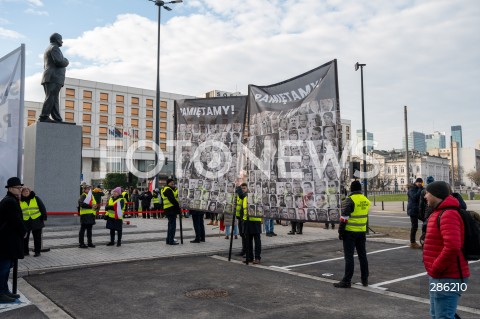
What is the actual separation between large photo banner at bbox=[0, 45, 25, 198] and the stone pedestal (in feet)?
23.2

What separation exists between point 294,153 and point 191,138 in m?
3.92

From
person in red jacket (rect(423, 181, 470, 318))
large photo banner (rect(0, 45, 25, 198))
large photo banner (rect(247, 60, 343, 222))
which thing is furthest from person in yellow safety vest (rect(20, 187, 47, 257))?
person in red jacket (rect(423, 181, 470, 318))

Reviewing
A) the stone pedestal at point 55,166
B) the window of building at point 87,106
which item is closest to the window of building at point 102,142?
the window of building at point 87,106

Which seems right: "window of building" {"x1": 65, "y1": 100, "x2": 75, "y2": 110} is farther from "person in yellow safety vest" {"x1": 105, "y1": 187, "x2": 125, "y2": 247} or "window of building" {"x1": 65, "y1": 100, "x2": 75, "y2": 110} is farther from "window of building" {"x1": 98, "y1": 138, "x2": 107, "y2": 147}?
"person in yellow safety vest" {"x1": 105, "y1": 187, "x2": 125, "y2": 247}

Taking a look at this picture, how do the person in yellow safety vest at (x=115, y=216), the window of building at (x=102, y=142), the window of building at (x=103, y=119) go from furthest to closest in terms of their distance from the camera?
the window of building at (x=103, y=119) < the window of building at (x=102, y=142) < the person in yellow safety vest at (x=115, y=216)

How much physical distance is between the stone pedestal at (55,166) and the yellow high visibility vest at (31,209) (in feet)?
15.9

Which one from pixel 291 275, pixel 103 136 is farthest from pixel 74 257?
pixel 103 136

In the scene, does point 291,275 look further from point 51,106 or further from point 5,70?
point 51,106

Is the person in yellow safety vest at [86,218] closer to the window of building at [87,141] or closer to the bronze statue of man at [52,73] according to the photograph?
the bronze statue of man at [52,73]

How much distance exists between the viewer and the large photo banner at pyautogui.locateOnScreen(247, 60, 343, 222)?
7.78 m


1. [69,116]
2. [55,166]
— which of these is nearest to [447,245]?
[55,166]

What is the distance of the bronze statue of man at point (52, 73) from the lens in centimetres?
1561

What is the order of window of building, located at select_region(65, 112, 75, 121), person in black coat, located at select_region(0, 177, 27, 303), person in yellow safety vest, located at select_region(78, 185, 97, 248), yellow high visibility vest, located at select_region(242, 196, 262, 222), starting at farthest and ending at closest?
window of building, located at select_region(65, 112, 75, 121) < person in yellow safety vest, located at select_region(78, 185, 97, 248) < yellow high visibility vest, located at select_region(242, 196, 262, 222) < person in black coat, located at select_region(0, 177, 27, 303)

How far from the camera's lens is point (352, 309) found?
611cm
